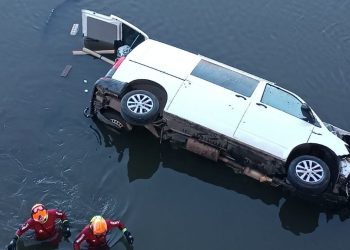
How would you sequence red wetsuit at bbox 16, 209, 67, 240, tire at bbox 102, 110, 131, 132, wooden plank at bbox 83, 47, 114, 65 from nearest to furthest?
red wetsuit at bbox 16, 209, 67, 240, tire at bbox 102, 110, 131, 132, wooden plank at bbox 83, 47, 114, 65

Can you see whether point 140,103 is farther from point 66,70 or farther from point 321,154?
point 321,154

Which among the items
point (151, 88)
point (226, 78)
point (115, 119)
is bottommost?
point (115, 119)

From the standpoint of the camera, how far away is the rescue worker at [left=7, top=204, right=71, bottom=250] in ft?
34.8

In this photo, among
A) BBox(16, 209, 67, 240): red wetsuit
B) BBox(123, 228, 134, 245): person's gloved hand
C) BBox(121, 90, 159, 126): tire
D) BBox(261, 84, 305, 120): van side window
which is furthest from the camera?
BBox(261, 84, 305, 120): van side window

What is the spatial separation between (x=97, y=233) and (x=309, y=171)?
485cm

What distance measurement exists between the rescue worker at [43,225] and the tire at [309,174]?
4965mm

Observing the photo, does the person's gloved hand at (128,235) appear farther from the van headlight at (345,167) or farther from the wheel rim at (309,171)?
the van headlight at (345,167)

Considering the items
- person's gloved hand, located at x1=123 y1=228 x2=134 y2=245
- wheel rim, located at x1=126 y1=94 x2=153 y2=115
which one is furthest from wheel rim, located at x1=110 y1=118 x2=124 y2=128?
person's gloved hand, located at x1=123 y1=228 x2=134 y2=245

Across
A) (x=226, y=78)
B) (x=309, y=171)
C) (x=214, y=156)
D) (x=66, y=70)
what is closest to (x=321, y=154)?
(x=309, y=171)

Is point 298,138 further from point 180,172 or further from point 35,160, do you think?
point 35,160

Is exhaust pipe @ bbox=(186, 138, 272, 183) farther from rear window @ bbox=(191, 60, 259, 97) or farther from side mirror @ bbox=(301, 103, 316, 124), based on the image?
side mirror @ bbox=(301, 103, 316, 124)

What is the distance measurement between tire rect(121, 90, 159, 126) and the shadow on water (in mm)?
1224

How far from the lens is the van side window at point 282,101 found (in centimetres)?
1297

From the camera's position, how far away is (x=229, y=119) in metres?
12.6
